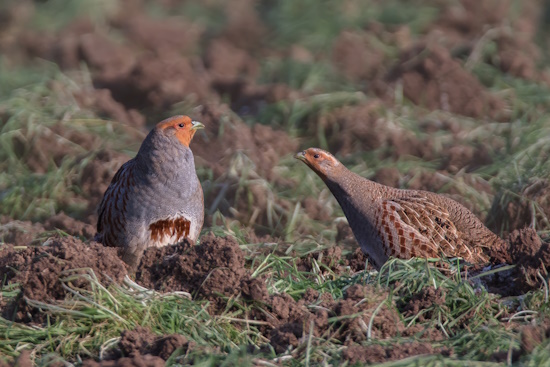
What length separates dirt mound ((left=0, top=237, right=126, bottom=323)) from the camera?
397 centimetres

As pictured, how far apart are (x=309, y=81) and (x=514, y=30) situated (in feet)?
9.34

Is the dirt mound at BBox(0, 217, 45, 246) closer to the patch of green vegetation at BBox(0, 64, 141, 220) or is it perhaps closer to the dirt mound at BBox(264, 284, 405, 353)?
the patch of green vegetation at BBox(0, 64, 141, 220)

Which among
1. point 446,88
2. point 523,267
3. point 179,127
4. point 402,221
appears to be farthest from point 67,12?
point 523,267

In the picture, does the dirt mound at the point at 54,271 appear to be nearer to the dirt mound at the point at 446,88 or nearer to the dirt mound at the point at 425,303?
the dirt mound at the point at 425,303

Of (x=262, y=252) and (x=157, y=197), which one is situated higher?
(x=157, y=197)

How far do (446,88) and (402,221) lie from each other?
3.85 meters

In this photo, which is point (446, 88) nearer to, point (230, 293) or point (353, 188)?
point (353, 188)

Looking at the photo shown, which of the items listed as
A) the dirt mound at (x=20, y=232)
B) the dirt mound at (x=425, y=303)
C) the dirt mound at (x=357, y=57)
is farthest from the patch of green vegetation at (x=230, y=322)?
the dirt mound at (x=357, y=57)

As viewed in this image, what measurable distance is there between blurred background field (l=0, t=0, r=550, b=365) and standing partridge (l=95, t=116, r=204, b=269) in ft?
1.35

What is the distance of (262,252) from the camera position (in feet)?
18.1

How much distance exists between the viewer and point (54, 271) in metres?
4.00

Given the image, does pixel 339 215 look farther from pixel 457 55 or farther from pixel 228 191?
pixel 457 55

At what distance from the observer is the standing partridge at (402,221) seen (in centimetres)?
503

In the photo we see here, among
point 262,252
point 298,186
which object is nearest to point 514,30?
point 298,186
